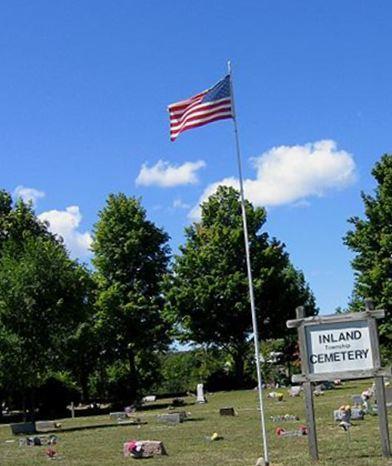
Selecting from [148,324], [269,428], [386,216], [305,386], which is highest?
[386,216]

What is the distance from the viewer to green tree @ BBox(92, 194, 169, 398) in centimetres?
5272

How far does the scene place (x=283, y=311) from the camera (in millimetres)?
53000

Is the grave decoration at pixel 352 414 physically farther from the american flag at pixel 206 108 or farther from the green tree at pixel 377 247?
the green tree at pixel 377 247

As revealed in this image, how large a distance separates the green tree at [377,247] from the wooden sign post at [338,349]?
32.0 metres

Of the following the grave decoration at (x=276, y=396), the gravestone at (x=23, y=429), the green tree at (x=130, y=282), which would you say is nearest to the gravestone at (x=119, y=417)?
the gravestone at (x=23, y=429)

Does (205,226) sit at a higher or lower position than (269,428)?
higher

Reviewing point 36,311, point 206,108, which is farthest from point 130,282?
point 206,108

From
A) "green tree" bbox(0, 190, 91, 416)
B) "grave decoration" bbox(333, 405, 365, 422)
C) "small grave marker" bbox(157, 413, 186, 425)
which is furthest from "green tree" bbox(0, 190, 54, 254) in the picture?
"grave decoration" bbox(333, 405, 365, 422)

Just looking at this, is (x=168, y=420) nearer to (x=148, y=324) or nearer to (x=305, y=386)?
(x=305, y=386)

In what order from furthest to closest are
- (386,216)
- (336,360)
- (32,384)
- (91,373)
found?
1. (91,373)
2. (386,216)
3. (32,384)
4. (336,360)

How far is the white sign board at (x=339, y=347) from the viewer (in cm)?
1398

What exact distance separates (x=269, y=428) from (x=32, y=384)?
1284cm

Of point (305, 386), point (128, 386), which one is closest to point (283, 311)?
point (128, 386)

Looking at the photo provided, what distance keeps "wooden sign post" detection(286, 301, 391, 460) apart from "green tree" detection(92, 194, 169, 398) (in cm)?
3854
